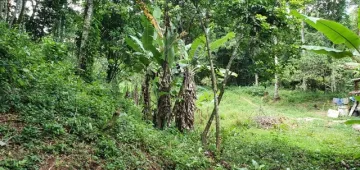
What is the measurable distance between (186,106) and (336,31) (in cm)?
378

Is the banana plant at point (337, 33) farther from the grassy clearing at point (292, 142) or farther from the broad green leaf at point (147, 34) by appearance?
the broad green leaf at point (147, 34)

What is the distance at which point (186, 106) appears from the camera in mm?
6758

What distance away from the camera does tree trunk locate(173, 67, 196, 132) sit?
670 cm

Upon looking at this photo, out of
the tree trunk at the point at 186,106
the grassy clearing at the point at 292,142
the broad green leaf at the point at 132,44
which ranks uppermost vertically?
the broad green leaf at the point at 132,44

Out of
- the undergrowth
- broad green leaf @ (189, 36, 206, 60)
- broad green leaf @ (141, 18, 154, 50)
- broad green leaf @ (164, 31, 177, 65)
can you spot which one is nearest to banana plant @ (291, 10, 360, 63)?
the undergrowth

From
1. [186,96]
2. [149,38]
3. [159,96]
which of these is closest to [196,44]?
[149,38]

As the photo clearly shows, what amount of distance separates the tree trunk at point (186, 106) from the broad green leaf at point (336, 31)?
3.42 m

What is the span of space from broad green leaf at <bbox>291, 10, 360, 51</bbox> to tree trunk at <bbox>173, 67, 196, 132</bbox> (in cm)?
342

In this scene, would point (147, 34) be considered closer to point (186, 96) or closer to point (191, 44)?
point (191, 44)

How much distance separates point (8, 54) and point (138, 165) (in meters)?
2.17

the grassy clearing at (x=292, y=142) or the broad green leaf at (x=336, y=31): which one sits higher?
the broad green leaf at (x=336, y=31)

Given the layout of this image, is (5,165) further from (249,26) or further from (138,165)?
(249,26)

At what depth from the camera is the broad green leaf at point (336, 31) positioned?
3578 mm

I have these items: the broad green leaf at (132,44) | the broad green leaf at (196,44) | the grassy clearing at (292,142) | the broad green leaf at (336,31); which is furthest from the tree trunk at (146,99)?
the broad green leaf at (336,31)
